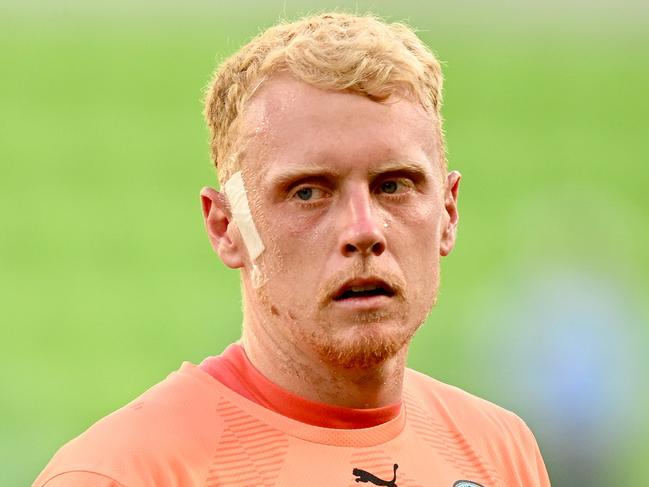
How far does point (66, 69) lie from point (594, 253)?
321 inches

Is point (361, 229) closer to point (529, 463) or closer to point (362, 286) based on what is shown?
point (362, 286)

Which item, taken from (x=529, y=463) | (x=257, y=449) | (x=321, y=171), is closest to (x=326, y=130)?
(x=321, y=171)

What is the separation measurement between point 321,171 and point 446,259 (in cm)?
1038

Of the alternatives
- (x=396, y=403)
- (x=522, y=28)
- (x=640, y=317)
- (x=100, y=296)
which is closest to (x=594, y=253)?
(x=640, y=317)

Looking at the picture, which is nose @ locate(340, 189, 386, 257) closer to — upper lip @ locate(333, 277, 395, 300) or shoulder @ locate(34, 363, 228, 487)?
upper lip @ locate(333, 277, 395, 300)

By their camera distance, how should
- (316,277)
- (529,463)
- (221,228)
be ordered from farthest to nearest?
1. (529,463)
2. (221,228)
3. (316,277)

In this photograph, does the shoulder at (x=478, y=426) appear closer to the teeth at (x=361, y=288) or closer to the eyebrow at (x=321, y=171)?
the teeth at (x=361, y=288)

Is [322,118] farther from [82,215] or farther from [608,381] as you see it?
[82,215]

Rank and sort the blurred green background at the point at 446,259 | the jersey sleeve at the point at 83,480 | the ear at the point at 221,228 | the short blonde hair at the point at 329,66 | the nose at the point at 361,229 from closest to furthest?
the jersey sleeve at the point at 83,480
the nose at the point at 361,229
the short blonde hair at the point at 329,66
the ear at the point at 221,228
the blurred green background at the point at 446,259

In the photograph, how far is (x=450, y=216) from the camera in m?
3.28

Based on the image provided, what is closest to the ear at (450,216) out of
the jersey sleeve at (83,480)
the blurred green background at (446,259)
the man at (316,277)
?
the man at (316,277)

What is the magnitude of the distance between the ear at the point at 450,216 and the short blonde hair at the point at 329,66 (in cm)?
13

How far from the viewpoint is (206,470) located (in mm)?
2824

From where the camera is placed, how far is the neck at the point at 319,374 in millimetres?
3025
